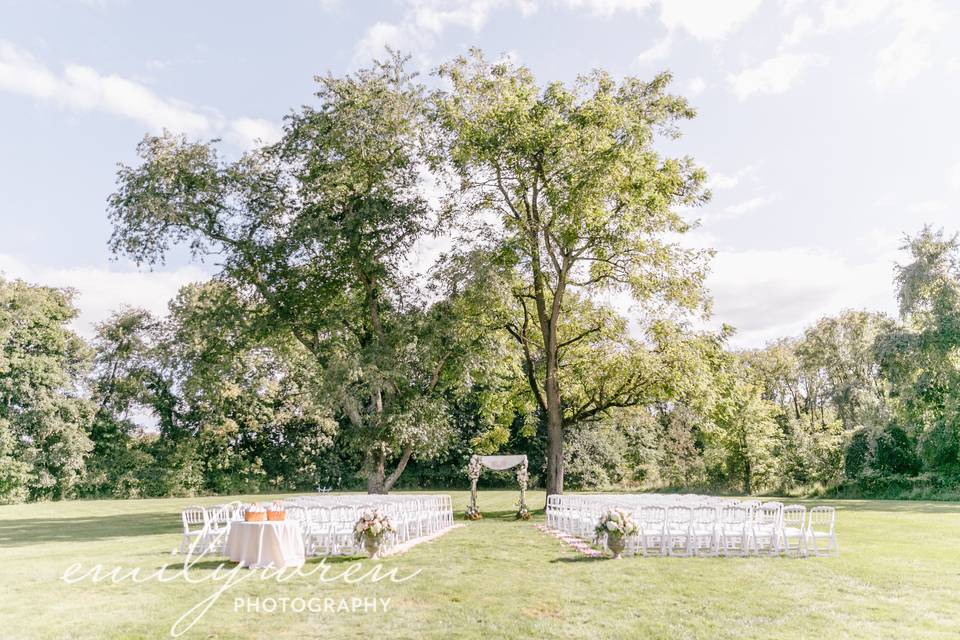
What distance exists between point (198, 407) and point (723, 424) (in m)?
29.9

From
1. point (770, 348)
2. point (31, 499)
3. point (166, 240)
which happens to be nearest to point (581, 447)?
point (770, 348)

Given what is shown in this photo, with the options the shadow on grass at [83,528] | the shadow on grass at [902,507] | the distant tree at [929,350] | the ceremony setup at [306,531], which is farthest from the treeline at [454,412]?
the ceremony setup at [306,531]

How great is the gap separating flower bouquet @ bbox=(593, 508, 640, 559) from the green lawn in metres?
0.31

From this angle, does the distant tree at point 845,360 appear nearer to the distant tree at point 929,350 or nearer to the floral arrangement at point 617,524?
the distant tree at point 929,350

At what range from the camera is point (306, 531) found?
1260 cm

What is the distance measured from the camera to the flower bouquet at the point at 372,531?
11.6 m

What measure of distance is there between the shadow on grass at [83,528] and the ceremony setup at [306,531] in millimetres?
4616

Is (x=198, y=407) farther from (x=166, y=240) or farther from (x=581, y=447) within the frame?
(x=581, y=447)

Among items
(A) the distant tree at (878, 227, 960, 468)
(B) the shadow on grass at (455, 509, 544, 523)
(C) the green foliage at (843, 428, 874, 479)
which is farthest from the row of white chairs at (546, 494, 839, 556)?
(C) the green foliage at (843, 428, 874, 479)

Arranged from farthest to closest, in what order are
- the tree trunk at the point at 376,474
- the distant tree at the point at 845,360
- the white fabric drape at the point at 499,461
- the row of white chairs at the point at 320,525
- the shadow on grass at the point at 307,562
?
1. the distant tree at the point at 845,360
2. the tree trunk at the point at 376,474
3. the white fabric drape at the point at 499,461
4. the row of white chairs at the point at 320,525
5. the shadow on grass at the point at 307,562

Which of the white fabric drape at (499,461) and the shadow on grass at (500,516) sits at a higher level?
the white fabric drape at (499,461)

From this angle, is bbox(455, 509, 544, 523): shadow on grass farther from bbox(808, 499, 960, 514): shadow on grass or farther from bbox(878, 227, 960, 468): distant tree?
bbox(878, 227, 960, 468): distant tree

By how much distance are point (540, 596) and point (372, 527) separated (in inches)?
158

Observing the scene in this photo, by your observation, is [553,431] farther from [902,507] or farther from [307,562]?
[307,562]
